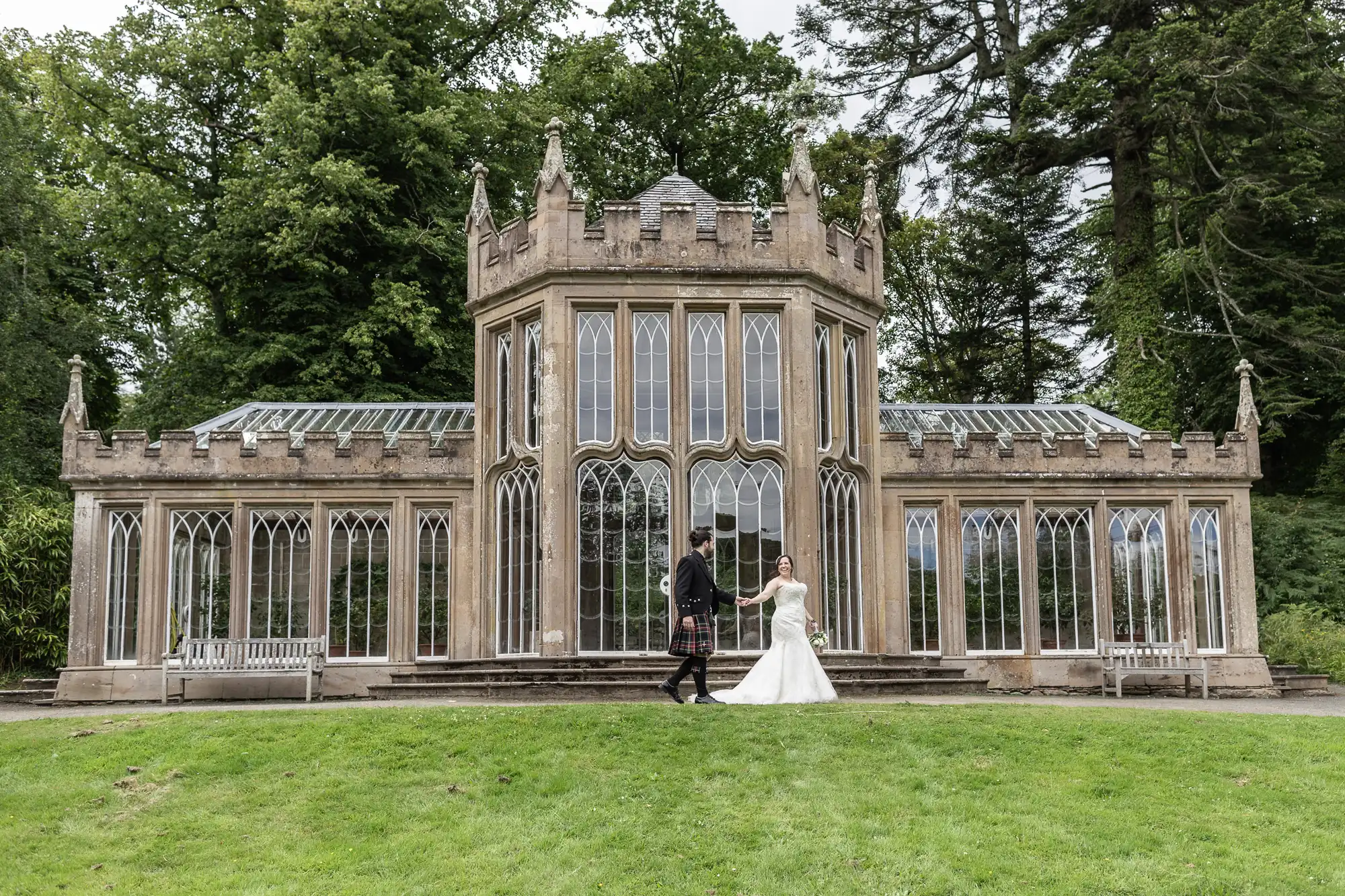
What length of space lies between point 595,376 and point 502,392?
2.00m

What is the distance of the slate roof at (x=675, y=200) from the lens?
19.5m

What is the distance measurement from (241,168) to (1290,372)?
80.4 feet

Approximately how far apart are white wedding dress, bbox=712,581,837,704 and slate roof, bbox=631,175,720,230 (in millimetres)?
6165

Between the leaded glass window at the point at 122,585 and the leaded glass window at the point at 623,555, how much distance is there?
290 inches

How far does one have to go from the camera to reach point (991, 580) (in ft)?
71.4

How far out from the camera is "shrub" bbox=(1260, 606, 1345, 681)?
23.5m

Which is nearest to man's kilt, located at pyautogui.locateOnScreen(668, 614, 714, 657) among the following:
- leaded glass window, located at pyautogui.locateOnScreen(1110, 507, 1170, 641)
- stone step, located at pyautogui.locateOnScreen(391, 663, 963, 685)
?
stone step, located at pyautogui.locateOnScreen(391, 663, 963, 685)

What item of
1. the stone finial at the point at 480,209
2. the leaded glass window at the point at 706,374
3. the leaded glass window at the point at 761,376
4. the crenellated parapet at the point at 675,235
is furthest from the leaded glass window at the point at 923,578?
the stone finial at the point at 480,209

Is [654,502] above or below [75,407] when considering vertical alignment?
below

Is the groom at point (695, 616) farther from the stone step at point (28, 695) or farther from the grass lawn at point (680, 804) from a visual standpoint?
the stone step at point (28, 695)

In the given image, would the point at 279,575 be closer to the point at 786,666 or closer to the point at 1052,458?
the point at 786,666

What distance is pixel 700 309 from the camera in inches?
765

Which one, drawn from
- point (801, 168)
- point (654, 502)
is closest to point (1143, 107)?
point (801, 168)

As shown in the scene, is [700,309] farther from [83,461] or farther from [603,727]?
[83,461]
